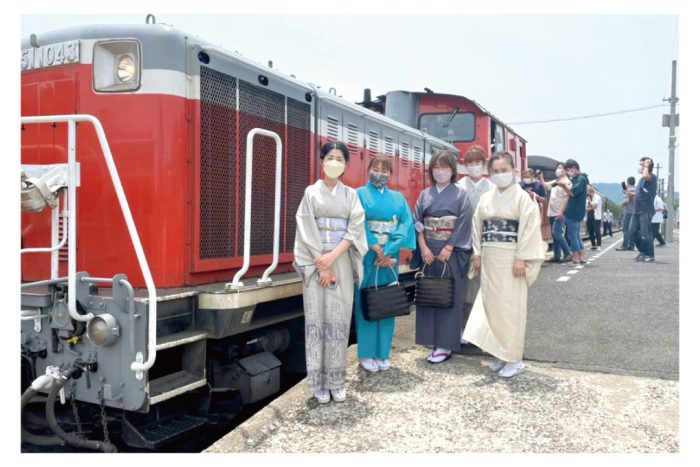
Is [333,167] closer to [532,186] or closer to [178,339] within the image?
[178,339]

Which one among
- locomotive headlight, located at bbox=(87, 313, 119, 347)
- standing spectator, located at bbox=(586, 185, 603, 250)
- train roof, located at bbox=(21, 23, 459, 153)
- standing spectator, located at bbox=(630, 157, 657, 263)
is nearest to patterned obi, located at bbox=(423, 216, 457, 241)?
Answer: train roof, located at bbox=(21, 23, 459, 153)

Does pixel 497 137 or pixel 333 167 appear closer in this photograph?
pixel 333 167

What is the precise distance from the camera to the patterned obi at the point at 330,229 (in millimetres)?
3531

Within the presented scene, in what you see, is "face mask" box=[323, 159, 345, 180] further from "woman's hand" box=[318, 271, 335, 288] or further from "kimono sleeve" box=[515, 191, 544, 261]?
"kimono sleeve" box=[515, 191, 544, 261]

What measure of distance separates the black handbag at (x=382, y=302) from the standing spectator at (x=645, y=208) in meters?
7.02

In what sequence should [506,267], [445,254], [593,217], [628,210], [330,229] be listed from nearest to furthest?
[330,229], [506,267], [445,254], [628,210], [593,217]

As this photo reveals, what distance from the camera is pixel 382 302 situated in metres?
3.93

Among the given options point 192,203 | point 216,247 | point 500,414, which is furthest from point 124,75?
point 500,414

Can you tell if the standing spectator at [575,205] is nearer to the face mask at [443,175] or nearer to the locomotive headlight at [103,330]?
the face mask at [443,175]

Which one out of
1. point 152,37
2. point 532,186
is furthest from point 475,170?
point 532,186

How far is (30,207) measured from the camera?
3.04 meters

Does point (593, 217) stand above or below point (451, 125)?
below

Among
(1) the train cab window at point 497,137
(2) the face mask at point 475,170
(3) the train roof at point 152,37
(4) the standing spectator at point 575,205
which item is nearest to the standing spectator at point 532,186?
(4) the standing spectator at point 575,205

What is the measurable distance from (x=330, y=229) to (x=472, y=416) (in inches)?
54.7
